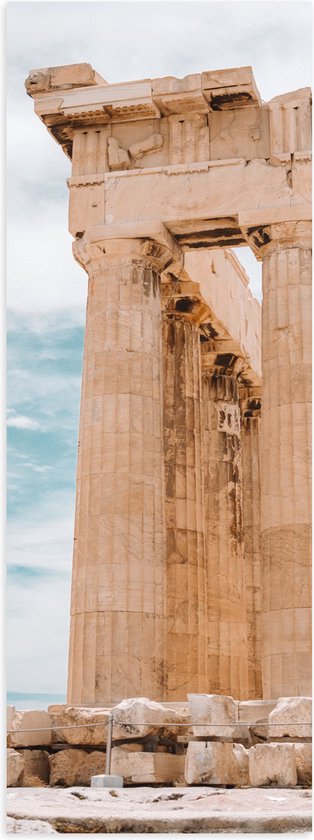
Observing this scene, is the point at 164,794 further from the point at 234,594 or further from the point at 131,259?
the point at 234,594

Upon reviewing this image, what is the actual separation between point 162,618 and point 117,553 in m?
1.58

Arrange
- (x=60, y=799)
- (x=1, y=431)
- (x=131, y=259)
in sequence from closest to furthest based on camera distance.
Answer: (x=1, y=431)
(x=60, y=799)
(x=131, y=259)

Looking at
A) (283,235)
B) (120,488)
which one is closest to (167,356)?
(283,235)

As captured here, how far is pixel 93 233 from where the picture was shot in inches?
1148

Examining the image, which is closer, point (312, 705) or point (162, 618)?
point (312, 705)

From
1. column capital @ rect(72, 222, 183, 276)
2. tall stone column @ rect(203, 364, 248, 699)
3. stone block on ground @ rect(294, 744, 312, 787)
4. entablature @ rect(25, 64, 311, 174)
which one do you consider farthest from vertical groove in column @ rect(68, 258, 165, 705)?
tall stone column @ rect(203, 364, 248, 699)

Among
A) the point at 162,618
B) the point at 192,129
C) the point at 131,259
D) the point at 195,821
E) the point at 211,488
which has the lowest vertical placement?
the point at 195,821

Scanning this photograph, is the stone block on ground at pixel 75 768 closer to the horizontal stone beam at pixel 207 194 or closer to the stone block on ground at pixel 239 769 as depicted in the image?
the stone block on ground at pixel 239 769

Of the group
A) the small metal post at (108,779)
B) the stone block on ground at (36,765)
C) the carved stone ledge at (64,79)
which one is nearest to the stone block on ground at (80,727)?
the stone block on ground at (36,765)

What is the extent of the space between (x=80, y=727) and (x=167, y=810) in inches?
329

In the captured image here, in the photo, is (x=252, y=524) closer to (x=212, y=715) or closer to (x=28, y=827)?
(x=212, y=715)

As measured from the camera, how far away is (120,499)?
89.8 ft

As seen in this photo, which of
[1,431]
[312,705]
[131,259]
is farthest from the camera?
[131,259]

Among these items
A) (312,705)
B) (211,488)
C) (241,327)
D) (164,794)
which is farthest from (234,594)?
(164,794)
